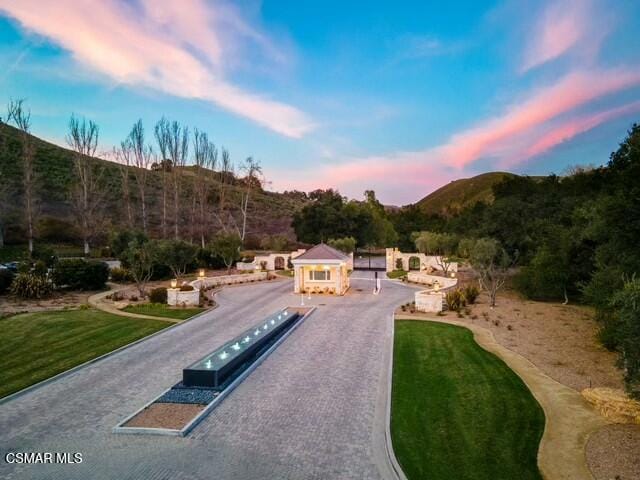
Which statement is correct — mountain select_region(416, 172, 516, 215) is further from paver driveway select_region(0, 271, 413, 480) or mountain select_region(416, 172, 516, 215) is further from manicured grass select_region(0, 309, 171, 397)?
paver driveway select_region(0, 271, 413, 480)

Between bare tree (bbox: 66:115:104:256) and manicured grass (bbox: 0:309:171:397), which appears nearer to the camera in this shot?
manicured grass (bbox: 0:309:171:397)

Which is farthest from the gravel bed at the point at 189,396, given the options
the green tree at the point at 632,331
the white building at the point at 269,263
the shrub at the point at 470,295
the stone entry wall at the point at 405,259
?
the stone entry wall at the point at 405,259

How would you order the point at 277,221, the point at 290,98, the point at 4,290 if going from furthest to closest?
the point at 277,221 → the point at 290,98 → the point at 4,290

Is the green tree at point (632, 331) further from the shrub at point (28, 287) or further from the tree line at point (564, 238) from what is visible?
the shrub at point (28, 287)

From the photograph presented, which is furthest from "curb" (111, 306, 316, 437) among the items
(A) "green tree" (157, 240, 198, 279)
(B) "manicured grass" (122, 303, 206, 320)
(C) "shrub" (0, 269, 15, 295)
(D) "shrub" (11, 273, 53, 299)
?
(C) "shrub" (0, 269, 15, 295)

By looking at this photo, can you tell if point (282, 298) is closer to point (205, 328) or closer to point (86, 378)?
point (205, 328)

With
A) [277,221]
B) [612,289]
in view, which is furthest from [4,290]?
[277,221]
